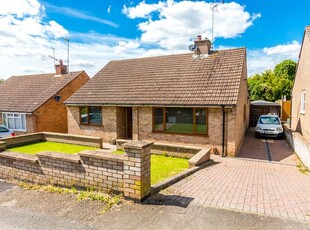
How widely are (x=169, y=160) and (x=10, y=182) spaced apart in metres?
6.10

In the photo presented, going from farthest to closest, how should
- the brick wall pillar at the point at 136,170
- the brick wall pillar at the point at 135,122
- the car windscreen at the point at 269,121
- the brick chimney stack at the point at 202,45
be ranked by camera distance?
1. the car windscreen at the point at 269,121
2. the brick chimney stack at the point at 202,45
3. the brick wall pillar at the point at 135,122
4. the brick wall pillar at the point at 136,170

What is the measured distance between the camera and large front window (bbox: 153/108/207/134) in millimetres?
11836

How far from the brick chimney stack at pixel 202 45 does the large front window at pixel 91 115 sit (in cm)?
804

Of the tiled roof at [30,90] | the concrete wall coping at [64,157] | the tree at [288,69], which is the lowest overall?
the concrete wall coping at [64,157]

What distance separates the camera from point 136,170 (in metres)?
4.39

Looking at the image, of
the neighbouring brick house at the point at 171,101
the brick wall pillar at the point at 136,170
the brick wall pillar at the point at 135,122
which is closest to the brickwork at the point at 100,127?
the neighbouring brick house at the point at 171,101

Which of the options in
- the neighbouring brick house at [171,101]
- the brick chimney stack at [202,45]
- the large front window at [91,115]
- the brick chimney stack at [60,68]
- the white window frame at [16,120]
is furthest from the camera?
the brick chimney stack at [60,68]

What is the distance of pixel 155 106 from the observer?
12.6 meters

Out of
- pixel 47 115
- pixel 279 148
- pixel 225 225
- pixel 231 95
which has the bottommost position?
pixel 279 148

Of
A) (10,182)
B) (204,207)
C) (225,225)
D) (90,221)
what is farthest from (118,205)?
(10,182)

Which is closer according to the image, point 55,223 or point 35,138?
point 55,223

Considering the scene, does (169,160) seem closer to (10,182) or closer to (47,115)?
(10,182)

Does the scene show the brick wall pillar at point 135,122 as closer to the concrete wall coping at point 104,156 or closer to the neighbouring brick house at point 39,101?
the concrete wall coping at point 104,156

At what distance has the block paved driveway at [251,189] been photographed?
440 cm
